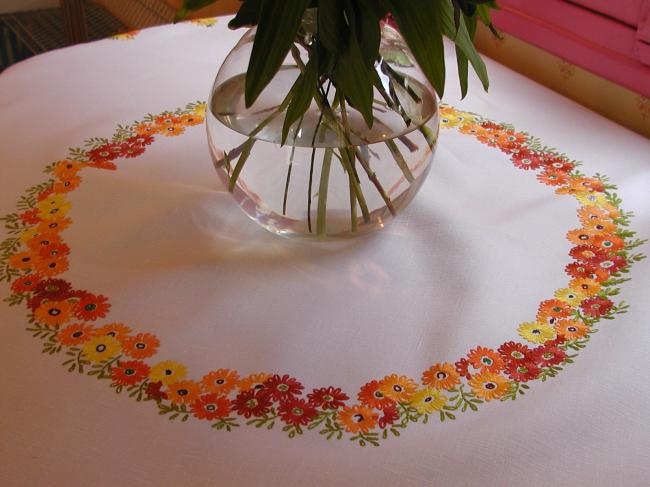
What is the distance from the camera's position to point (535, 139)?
3.76 feet

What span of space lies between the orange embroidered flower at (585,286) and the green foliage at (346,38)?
263mm

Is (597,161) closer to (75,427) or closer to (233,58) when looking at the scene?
(233,58)

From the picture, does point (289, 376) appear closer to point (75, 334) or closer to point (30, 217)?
point (75, 334)

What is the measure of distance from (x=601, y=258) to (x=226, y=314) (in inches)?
17.4

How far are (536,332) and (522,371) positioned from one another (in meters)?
0.06

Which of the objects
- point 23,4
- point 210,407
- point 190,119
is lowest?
point 210,407

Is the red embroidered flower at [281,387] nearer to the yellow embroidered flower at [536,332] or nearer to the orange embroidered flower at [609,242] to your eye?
the yellow embroidered flower at [536,332]

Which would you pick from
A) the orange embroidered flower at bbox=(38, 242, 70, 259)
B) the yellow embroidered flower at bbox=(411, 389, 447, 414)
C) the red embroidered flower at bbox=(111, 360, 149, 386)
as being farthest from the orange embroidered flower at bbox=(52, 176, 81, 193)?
the yellow embroidered flower at bbox=(411, 389, 447, 414)

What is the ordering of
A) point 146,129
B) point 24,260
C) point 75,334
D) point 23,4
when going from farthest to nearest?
point 23,4 < point 146,129 < point 24,260 < point 75,334

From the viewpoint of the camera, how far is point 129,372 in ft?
2.44

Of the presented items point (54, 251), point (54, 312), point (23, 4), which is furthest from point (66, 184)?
point (23, 4)

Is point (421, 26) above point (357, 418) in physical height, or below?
above

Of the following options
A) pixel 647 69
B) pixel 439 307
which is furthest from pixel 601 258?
pixel 647 69

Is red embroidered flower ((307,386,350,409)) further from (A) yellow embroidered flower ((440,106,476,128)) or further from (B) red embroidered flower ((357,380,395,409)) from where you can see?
(A) yellow embroidered flower ((440,106,476,128))
